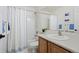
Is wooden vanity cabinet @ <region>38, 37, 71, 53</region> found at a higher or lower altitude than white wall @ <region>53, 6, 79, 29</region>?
lower

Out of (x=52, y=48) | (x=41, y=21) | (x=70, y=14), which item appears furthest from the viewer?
(x=41, y=21)

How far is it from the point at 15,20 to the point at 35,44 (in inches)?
36.7

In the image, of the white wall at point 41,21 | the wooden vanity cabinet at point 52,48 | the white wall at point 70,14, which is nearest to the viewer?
the wooden vanity cabinet at point 52,48

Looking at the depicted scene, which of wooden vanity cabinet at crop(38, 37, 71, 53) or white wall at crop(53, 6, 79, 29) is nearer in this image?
wooden vanity cabinet at crop(38, 37, 71, 53)

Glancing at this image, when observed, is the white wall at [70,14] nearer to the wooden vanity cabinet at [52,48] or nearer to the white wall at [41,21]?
the white wall at [41,21]

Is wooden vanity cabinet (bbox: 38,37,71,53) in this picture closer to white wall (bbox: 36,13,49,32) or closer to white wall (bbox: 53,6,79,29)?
white wall (bbox: 53,6,79,29)

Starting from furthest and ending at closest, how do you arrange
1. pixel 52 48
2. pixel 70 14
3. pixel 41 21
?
pixel 41 21, pixel 70 14, pixel 52 48

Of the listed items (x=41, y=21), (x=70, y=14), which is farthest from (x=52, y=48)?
(x=41, y=21)

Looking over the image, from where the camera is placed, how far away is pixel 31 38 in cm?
276

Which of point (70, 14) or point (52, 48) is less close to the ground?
point (70, 14)

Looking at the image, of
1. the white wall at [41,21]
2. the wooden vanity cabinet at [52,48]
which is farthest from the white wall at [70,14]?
the wooden vanity cabinet at [52,48]

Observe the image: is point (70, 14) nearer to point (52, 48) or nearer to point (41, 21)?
point (52, 48)

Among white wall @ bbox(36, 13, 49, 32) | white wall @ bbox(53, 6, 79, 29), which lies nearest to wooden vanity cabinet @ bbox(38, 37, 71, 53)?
white wall @ bbox(53, 6, 79, 29)
